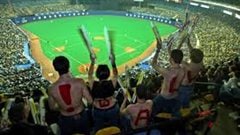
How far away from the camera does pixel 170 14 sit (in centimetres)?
5466

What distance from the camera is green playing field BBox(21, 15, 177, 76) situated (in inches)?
1414

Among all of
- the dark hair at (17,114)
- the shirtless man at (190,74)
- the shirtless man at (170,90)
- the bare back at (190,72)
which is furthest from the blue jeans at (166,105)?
the dark hair at (17,114)

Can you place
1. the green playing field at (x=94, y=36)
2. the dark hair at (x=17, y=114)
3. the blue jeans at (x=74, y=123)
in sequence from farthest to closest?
the green playing field at (x=94, y=36) < the blue jeans at (x=74, y=123) < the dark hair at (x=17, y=114)

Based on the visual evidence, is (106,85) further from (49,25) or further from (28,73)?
(49,25)

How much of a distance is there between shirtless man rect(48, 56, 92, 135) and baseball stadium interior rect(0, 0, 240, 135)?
0.06ft

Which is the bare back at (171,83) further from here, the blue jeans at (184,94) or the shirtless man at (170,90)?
the blue jeans at (184,94)

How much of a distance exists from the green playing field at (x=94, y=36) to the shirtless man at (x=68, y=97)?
23.3 m

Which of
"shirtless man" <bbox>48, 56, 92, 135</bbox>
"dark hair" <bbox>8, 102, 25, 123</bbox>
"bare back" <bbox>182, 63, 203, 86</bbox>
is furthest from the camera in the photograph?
"bare back" <bbox>182, 63, 203, 86</bbox>

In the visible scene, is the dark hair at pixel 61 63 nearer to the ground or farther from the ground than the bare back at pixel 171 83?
farther from the ground

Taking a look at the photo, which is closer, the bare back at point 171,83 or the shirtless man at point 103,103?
the shirtless man at point 103,103

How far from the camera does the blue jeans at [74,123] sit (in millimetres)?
7000

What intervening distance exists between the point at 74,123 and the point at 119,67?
25.5m

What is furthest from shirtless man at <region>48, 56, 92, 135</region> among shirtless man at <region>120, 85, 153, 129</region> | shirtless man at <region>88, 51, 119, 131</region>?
shirtless man at <region>120, 85, 153, 129</region>

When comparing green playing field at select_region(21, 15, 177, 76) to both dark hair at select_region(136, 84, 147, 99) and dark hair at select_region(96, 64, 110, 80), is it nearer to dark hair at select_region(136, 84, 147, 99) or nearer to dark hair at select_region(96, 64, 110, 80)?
dark hair at select_region(96, 64, 110, 80)
